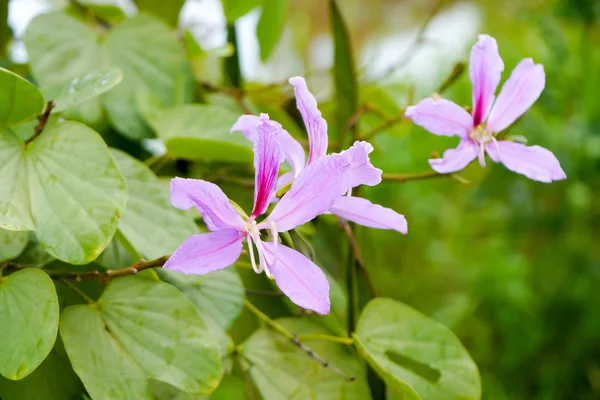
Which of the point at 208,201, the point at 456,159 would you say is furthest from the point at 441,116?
the point at 208,201

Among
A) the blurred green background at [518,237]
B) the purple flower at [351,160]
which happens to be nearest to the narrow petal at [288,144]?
the purple flower at [351,160]

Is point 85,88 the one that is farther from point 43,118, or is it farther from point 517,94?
point 517,94

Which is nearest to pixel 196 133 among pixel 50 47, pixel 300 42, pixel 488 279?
pixel 50 47

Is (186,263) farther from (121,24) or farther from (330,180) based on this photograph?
(121,24)

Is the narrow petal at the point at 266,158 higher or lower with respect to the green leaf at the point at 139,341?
higher

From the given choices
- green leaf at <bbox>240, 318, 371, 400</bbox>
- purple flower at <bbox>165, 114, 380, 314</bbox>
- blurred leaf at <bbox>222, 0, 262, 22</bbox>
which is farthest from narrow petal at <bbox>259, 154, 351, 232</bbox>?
blurred leaf at <bbox>222, 0, 262, 22</bbox>

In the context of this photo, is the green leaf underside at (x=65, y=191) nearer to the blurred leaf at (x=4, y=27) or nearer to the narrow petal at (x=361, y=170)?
the narrow petal at (x=361, y=170)
